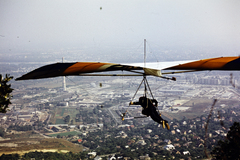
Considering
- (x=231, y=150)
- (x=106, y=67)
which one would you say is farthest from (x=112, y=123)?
(x=106, y=67)

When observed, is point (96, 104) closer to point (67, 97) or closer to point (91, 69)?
point (67, 97)

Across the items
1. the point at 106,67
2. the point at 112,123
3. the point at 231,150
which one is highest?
the point at 106,67

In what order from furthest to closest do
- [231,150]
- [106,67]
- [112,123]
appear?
[112,123] < [231,150] < [106,67]

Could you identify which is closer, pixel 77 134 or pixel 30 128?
pixel 77 134

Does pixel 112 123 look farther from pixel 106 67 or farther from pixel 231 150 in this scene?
pixel 106 67

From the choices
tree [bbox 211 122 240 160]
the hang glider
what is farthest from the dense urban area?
the hang glider

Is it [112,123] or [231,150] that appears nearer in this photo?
[231,150]

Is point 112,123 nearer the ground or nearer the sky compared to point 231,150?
nearer the ground

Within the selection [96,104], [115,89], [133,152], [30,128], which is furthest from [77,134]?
[115,89]

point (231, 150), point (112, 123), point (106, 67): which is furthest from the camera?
point (112, 123)
